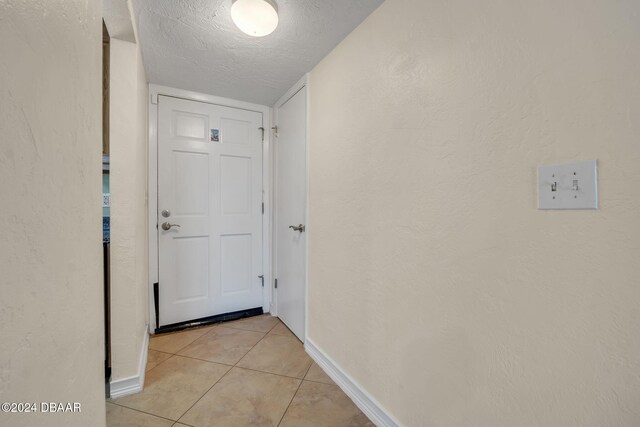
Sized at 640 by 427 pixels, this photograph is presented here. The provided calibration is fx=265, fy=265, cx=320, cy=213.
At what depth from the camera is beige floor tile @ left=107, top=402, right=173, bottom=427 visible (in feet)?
4.26

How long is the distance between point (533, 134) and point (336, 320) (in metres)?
1.38

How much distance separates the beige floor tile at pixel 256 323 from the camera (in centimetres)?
233

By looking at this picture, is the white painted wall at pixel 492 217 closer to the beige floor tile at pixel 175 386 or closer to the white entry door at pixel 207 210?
the beige floor tile at pixel 175 386

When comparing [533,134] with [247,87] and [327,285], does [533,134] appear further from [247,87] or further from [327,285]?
[247,87]

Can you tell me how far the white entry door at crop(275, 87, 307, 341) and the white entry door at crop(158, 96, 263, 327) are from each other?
0.91ft

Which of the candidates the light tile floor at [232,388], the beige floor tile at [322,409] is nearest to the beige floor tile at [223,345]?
the light tile floor at [232,388]

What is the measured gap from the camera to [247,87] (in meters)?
2.20

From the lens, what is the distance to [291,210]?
2.26m

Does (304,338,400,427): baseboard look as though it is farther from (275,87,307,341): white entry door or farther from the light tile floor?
(275,87,307,341): white entry door

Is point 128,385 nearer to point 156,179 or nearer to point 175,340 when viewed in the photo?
point 175,340

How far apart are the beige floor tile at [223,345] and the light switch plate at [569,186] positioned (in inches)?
76.6

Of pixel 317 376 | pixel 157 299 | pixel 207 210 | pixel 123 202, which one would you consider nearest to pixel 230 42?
pixel 123 202

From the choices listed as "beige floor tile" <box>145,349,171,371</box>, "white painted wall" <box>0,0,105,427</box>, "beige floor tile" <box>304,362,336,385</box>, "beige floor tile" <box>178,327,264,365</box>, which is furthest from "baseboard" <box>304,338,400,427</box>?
"white painted wall" <box>0,0,105,427</box>

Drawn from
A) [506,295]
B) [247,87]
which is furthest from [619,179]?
[247,87]
